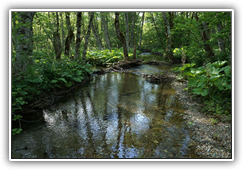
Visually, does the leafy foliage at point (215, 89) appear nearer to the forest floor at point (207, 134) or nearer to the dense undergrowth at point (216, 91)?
the dense undergrowth at point (216, 91)

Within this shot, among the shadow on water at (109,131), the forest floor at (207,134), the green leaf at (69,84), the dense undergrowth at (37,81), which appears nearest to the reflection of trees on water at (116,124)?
the shadow on water at (109,131)

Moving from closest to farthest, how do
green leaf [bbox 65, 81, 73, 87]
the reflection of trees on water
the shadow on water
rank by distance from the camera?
the shadow on water, the reflection of trees on water, green leaf [bbox 65, 81, 73, 87]

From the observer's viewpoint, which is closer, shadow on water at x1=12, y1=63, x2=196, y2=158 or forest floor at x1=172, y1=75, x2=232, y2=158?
forest floor at x1=172, y1=75, x2=232, y2=158

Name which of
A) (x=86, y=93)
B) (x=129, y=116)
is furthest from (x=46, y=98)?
(x=129, y=116)

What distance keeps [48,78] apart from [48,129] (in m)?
3.34

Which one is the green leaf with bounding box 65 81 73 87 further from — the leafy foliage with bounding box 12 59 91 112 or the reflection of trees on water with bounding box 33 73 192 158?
the reflection of trees on water with bounding box 33 73 192 158

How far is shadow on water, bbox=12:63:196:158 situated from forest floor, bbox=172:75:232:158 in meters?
0.21

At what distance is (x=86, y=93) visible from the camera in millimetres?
7645

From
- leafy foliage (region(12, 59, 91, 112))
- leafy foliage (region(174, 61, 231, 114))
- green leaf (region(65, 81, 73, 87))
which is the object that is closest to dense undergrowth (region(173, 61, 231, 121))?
leafy foliage (region(174, 61, 231, 114))

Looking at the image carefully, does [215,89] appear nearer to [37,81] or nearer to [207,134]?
[207,134]

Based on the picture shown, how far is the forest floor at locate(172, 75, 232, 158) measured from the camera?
10.3 ft

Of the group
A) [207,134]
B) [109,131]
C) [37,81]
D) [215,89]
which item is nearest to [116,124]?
[109,131]

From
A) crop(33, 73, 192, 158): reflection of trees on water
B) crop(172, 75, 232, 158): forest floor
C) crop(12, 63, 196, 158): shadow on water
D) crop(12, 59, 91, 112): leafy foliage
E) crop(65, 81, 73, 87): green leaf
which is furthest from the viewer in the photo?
crop(65, 81, 73, 87): green leaf
